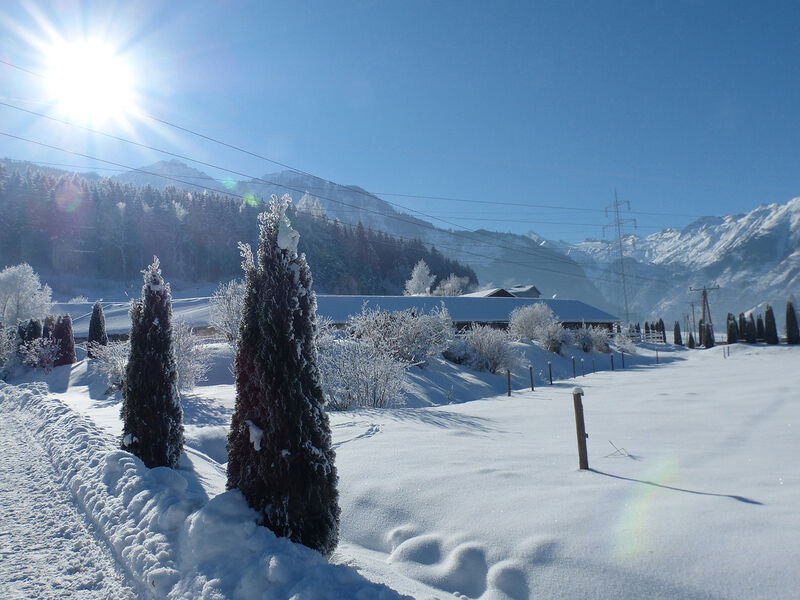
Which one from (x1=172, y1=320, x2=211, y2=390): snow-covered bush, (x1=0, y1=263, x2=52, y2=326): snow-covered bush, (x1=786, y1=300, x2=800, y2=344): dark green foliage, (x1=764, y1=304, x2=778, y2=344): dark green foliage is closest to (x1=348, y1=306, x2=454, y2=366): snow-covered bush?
(x1=172, y1=320, x2=211, y2=390): snow-covered bush

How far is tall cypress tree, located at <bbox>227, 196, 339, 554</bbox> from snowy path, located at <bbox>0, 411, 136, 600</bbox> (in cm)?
128

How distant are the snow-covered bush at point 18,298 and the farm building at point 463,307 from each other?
3558cm

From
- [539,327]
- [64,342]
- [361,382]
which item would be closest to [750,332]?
[539,327]

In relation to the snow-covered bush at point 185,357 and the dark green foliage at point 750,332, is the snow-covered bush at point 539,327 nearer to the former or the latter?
the snow-covered bush at point 185,357

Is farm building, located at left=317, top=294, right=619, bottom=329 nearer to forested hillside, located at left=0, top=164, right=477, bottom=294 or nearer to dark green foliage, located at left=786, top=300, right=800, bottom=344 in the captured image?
dark green foliage, located at left=786, top=300, right=800, bottom=344

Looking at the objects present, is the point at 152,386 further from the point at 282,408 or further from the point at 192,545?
the point at 282,408

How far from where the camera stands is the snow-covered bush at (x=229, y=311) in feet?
81.9

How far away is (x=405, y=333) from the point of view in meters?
23.9

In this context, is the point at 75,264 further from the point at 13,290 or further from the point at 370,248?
the point at 370,248

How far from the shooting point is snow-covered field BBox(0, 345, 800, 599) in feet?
10.1

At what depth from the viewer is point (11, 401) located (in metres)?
15.8

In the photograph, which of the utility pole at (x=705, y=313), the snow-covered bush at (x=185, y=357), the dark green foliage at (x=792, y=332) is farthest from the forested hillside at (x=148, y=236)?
the snow-covered bush at (x=185, y=357)

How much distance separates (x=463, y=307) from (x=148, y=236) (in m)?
70.2

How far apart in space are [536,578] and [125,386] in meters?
6.32
